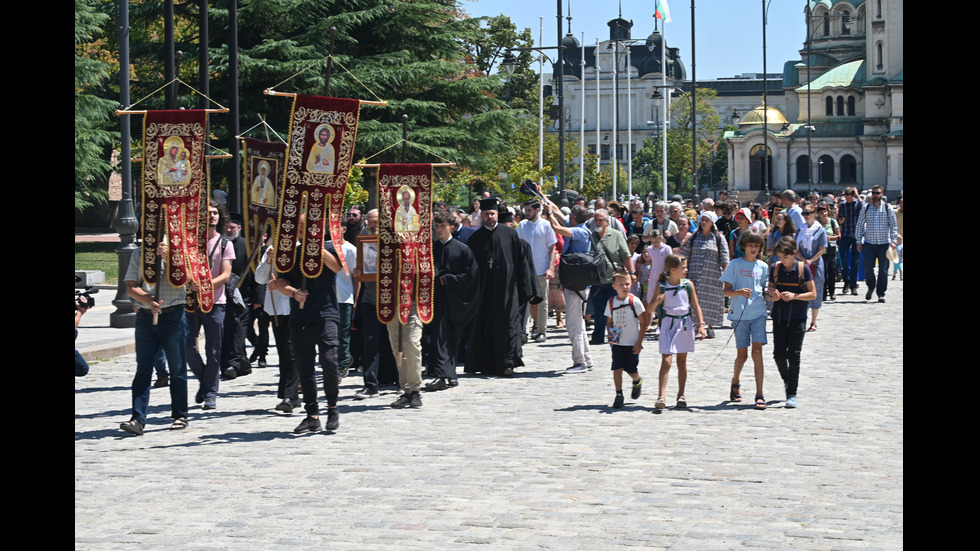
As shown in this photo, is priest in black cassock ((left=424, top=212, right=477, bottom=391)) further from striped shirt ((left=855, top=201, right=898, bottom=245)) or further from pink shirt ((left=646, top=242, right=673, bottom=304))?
striped shirt ((left=855, top=201, right=898, bottom=245))

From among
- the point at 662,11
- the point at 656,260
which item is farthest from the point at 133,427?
the point at 662,11

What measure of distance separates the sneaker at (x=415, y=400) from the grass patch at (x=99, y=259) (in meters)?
19.3

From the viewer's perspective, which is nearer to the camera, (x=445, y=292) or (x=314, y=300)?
(x=314, y=300)

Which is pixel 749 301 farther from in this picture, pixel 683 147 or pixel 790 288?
pixel 683 147

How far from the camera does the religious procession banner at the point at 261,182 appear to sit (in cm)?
1213

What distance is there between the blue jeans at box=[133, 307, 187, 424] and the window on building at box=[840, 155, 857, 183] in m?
111

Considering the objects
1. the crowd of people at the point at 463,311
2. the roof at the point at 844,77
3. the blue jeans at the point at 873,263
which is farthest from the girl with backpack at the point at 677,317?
the roof at the point at 844,77

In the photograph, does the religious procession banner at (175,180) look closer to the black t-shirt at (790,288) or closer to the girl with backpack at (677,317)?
the girl with backpack at (677,317)

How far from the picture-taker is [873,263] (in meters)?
22.6

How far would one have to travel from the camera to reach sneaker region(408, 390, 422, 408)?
12211mm

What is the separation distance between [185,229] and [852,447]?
225 inches

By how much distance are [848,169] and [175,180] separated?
111m
